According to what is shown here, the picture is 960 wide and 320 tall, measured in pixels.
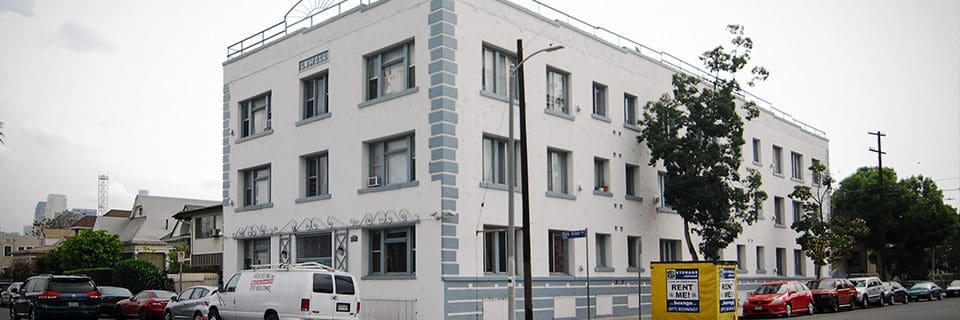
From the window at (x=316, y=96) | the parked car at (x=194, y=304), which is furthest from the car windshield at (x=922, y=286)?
the parked car at (x=194, y=304)

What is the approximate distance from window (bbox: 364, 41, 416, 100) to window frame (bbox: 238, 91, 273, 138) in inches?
233

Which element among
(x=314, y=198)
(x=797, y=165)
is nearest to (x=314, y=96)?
(x=314, y=198)

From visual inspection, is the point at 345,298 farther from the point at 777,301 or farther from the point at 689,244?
the point at 777,301

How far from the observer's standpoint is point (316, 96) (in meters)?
31.2

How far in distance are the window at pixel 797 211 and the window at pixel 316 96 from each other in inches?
1090

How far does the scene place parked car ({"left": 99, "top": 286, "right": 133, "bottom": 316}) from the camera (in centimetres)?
3456

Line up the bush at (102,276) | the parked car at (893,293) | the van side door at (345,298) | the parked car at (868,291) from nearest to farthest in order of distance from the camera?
the van side door at (345,298), the parked car at (868,291), the parked car at (893,293), the bush at (102,276)

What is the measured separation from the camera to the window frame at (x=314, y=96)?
30625 mm

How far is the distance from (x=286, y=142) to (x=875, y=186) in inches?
1711

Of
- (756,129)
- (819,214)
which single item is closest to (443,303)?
(756,129)

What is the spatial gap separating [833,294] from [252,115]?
23699 mm

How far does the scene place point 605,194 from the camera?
3181 cm

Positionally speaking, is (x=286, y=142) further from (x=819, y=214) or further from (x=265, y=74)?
(x=819, y=214)

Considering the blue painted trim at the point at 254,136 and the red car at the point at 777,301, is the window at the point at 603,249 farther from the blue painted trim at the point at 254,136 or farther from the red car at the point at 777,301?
the blue painted trim at the point at 254,136
